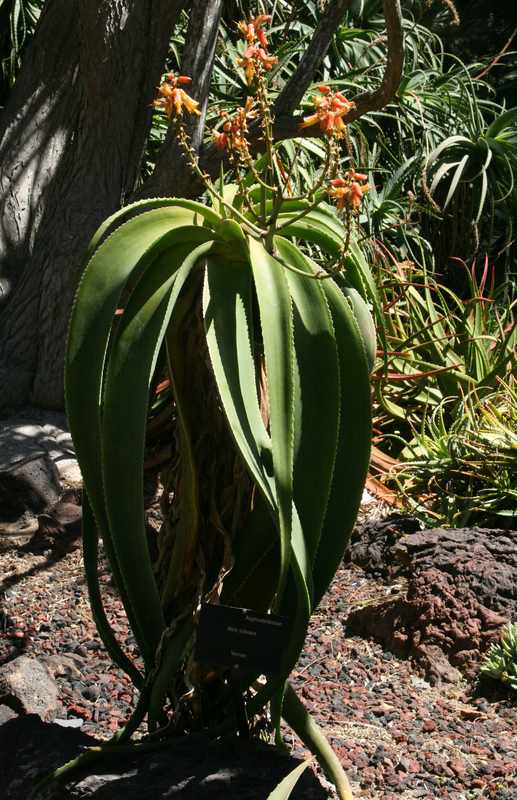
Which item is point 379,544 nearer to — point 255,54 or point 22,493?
point 22,493

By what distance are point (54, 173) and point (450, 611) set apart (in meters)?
2.65

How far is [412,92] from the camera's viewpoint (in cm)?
672

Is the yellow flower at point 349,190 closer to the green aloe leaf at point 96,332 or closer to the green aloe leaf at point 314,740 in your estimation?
the green aloe leaf at point 96,332

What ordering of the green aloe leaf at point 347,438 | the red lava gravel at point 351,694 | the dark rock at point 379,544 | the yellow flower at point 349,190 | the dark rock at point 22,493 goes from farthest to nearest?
the dark rock at point 22,493 → the dark rock at point 379,544 → the red lava gravel at point 351,694 → the green aloe leaf at point 347,438 → the yellow flower at point 349,190

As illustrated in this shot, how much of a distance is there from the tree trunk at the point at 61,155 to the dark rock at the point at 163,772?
2.16 meters

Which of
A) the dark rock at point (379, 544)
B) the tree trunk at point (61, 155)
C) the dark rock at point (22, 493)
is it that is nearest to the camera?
the dark rock at point (379, 544)

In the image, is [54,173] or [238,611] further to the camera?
[54,173]

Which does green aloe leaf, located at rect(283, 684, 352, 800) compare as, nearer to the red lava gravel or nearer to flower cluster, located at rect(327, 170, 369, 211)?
the red lava gravel

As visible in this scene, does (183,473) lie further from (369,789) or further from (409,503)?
(409,503)

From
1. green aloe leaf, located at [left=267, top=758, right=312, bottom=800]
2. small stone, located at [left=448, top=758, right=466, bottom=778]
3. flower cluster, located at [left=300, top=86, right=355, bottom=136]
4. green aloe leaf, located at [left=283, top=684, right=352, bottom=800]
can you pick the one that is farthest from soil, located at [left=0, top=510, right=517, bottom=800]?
flower cluster, located at [left=300, top=86, right=355, bottom=136]

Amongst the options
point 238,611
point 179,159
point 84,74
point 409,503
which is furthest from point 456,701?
point 84,74

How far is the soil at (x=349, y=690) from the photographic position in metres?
2.33

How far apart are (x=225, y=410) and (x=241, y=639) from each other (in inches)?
17.1

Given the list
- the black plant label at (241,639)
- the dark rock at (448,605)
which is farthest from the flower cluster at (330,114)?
the dark rock at (448,605)
